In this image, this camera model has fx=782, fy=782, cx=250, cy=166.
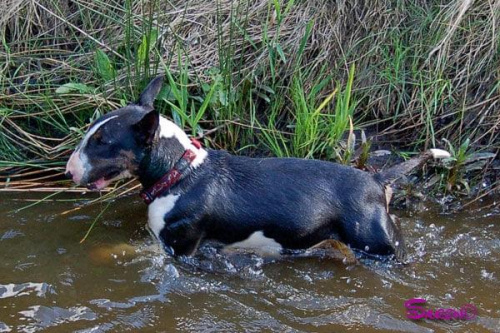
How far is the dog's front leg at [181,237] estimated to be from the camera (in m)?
4.71

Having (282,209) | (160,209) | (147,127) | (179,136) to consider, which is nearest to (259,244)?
(282,209)

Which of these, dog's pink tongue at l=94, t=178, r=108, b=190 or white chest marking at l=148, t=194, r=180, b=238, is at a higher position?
dog's pink tongue at l=94, t=178, r=108, b=190

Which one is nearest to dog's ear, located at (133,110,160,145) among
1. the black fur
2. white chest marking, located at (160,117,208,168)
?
white chest marking, located at (160,117,208,168)

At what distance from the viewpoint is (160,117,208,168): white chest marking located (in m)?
4.64

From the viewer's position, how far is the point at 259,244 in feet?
15.9

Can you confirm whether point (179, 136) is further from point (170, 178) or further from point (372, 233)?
point (372, 233)

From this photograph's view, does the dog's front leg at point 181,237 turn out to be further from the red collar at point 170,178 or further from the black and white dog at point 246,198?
the red collar at point 170,178

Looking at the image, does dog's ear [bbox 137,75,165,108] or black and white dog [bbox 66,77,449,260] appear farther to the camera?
dog's ear [bbox 137,75,165,108]

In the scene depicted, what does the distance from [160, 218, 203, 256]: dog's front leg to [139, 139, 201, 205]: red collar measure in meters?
0.20

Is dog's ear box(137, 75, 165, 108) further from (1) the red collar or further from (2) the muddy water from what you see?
(2) the muddy water

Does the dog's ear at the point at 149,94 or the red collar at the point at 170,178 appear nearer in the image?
the red collar at the point at 170,178

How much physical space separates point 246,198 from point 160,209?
524 mm

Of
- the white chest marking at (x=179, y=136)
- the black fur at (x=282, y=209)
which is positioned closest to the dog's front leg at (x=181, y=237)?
the black fur at (x=282, y=209)

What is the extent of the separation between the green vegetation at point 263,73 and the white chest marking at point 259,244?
1.07 metres
